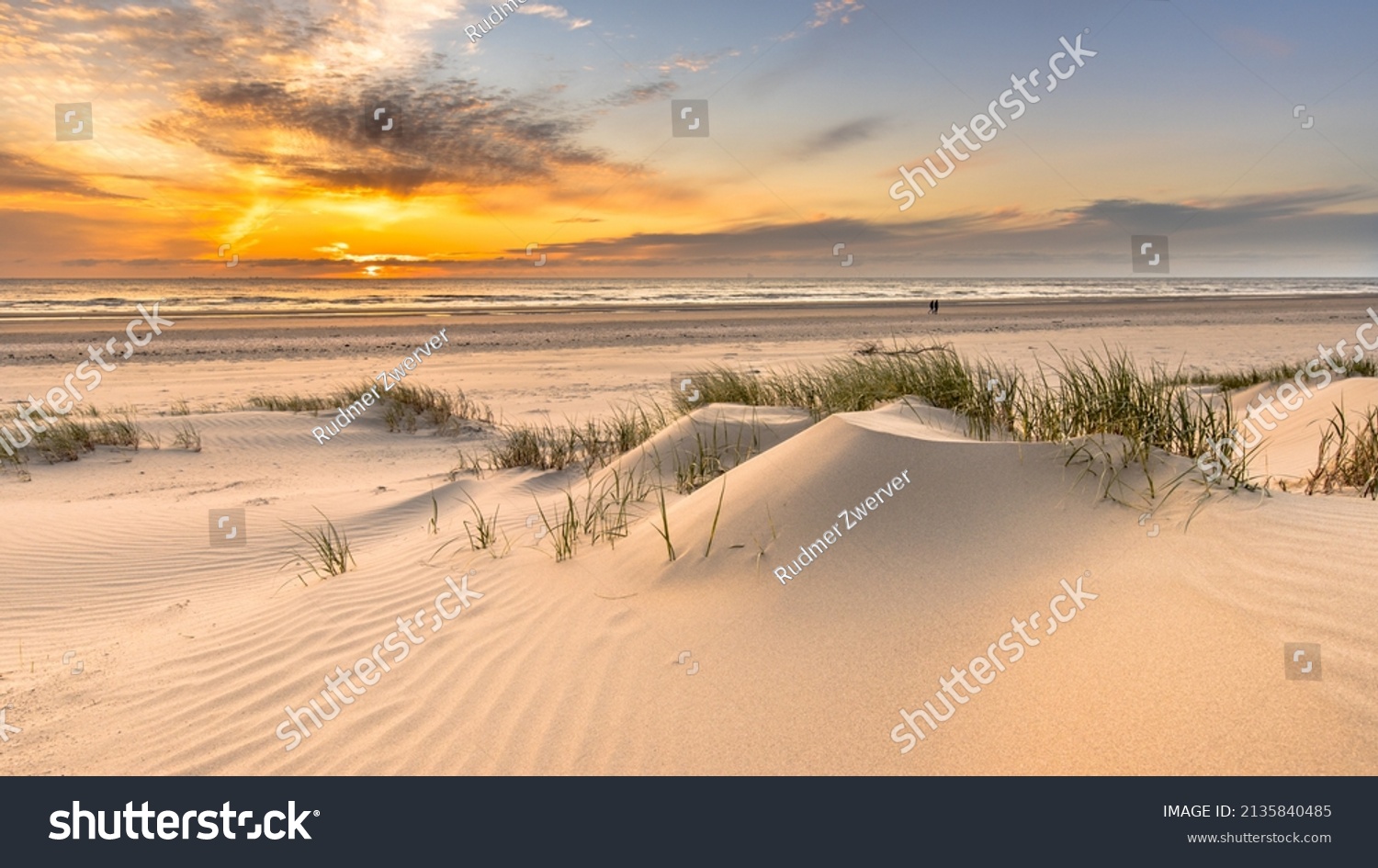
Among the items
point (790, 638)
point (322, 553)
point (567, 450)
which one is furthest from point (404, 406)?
point (790, 638)

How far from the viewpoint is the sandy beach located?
2.60m

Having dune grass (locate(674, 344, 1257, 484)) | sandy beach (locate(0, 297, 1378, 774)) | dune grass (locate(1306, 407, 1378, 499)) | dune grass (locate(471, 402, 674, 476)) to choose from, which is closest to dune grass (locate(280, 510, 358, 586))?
sandy beach (locate(0, 297, 1378, 774))

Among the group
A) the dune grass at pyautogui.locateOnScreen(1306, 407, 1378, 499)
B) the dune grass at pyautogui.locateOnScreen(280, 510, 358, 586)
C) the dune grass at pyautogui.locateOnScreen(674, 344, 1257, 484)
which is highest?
the dune grass at pyautogui.locateOnScreen(674, 344, 1257, 484)

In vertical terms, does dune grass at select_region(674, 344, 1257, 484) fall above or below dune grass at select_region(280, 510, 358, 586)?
above

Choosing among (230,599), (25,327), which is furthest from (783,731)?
(25,327)

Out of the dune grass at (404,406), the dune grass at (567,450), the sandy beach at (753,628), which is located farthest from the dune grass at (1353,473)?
the dune grass at (404,406)

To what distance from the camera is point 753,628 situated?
11.3 feet

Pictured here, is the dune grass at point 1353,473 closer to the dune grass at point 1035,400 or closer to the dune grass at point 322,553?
the dune grass at point 1035,400

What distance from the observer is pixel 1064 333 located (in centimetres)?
2636

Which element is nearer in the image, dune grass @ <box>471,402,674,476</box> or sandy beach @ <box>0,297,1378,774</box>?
sandy beach @ <box>0,297,1378,774</box>

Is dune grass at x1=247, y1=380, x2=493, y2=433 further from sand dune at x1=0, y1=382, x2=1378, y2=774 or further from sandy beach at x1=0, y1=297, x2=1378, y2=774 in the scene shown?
sand dune at x1=0, y1=382, x2=1378, y2=774

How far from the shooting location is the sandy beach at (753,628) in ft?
8.54

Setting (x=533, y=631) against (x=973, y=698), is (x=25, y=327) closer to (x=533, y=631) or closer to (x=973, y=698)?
(x=533, y=631)

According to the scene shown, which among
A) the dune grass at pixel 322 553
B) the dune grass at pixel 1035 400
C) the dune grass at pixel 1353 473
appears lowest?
the dune grass at pixel 322 553
